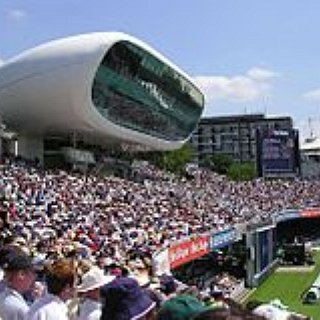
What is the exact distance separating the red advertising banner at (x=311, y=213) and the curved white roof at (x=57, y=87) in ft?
54.6

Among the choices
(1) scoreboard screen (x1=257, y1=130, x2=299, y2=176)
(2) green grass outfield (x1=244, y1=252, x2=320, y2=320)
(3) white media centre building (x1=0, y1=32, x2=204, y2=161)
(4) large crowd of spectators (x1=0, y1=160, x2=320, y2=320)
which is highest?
(3) white media centre building (x1=0, y1=32, x2=204, y2=161)

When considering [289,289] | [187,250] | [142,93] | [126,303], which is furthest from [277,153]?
[126,303]

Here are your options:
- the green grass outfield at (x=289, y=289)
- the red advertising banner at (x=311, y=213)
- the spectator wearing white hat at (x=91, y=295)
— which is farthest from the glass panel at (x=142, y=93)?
the spectator wearing white hat at (x=91, y=295)

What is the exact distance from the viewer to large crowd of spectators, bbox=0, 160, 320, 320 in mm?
6715

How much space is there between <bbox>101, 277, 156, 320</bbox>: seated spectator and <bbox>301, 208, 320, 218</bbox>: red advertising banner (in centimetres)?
6231

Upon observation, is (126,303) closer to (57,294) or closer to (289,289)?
(57,294)

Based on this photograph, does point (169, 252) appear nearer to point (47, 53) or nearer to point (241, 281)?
point (241, 281)

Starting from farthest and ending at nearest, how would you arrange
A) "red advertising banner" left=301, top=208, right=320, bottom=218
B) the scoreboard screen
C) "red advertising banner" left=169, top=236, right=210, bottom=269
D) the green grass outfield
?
the scoreboard screen < "red advertising banner" left=301, top=208, right=320, bottom=218 < the green grass outfield < "red advertising banner" left=169, top=236, right=210, bottom=269

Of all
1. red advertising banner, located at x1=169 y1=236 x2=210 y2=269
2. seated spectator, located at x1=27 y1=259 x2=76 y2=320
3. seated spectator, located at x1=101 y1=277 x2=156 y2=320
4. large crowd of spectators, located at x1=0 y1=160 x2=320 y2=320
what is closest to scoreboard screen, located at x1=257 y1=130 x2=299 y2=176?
large crowd of spectators, located at x1=0 y1=160 x2=320 y2=320

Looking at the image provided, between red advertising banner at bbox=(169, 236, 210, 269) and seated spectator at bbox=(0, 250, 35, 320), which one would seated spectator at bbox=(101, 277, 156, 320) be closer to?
seated spectator at bbox=(0, 250, 35, 320)

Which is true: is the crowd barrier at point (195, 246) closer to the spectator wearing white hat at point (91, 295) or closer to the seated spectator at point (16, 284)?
the seated spectator at point (16, 284)

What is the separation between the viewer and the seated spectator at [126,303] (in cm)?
564

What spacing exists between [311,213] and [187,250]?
37652 millimetres

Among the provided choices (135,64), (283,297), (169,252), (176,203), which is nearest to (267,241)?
(176,203)
